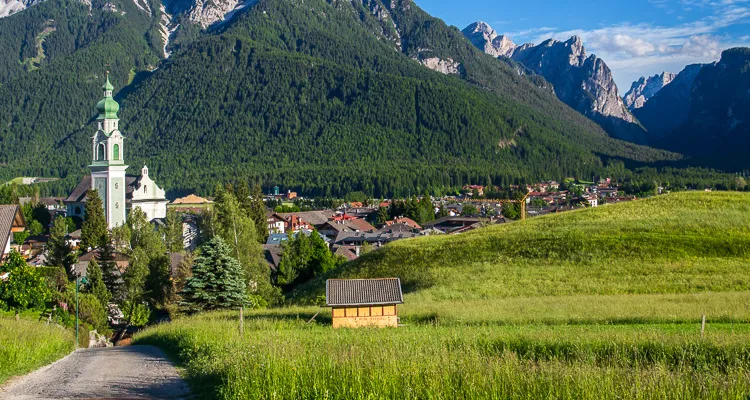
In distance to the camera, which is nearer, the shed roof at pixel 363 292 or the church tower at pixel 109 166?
the shed roof at pixel 363 292

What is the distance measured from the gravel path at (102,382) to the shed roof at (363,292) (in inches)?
435

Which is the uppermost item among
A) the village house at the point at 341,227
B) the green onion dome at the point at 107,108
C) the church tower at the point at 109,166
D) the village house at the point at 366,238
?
the green onion dome at the point at 107,108

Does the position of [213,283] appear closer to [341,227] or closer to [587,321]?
[587,321]

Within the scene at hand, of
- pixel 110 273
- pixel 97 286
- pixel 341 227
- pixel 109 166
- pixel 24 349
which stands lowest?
pixel 97 286

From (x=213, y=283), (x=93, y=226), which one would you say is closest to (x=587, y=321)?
(x=213, y=283)

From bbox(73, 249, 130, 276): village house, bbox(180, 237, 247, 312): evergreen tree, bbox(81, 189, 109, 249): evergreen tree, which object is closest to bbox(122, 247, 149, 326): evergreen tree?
bbox(73, 249, 130, 276): village house

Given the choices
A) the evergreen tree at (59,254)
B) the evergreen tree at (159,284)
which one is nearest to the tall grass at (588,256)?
the evergreen tree at (159,284)

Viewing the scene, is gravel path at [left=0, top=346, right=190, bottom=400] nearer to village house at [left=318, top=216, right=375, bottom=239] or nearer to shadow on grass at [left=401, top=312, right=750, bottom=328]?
shadow on grass at [left=401, top=312, right=750, bottom=328]

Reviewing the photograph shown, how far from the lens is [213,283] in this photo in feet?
157

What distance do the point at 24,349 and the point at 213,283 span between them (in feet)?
87.8

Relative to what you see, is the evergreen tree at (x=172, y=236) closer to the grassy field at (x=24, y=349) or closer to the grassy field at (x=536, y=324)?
the grassy field at (x=536, y=324)

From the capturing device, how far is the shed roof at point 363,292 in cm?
3216

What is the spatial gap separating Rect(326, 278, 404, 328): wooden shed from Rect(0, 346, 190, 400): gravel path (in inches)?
428

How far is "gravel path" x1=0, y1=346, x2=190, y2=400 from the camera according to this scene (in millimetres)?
15328
